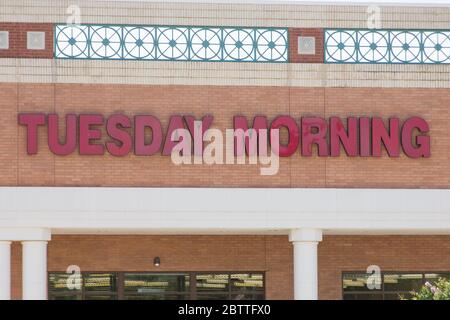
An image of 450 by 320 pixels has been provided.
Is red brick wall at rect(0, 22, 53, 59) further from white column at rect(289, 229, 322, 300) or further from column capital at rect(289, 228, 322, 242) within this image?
white column at rect(289, 229, 322, 300)

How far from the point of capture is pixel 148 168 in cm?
2405

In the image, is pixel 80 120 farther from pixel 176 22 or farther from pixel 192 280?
pixel 192 280

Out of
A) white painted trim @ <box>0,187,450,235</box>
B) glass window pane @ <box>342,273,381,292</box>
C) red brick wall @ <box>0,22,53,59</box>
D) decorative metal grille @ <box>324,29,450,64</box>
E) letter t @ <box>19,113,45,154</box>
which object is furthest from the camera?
glass window pane @ <box>342,273,381,292</box>

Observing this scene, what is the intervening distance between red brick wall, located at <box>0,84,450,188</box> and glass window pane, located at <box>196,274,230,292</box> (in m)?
3.50

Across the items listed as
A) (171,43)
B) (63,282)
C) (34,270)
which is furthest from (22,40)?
(63,282)

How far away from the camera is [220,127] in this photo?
79.4 feet

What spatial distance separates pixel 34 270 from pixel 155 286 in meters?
4.15

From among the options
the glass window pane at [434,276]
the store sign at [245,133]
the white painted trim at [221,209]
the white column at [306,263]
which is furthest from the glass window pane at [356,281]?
the store sign at [245,133]

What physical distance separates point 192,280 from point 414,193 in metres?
6.08

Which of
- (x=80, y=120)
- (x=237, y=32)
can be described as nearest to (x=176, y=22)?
(x=237, y=32)

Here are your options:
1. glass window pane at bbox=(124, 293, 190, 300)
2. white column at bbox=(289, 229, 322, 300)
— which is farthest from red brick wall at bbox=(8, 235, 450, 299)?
white column at bbox=(289, 229, 322, 300)

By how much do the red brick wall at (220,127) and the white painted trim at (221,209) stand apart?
322mm

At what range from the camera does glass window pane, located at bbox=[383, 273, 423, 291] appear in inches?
1061

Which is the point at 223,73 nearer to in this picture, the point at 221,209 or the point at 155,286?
the point at 221,209
